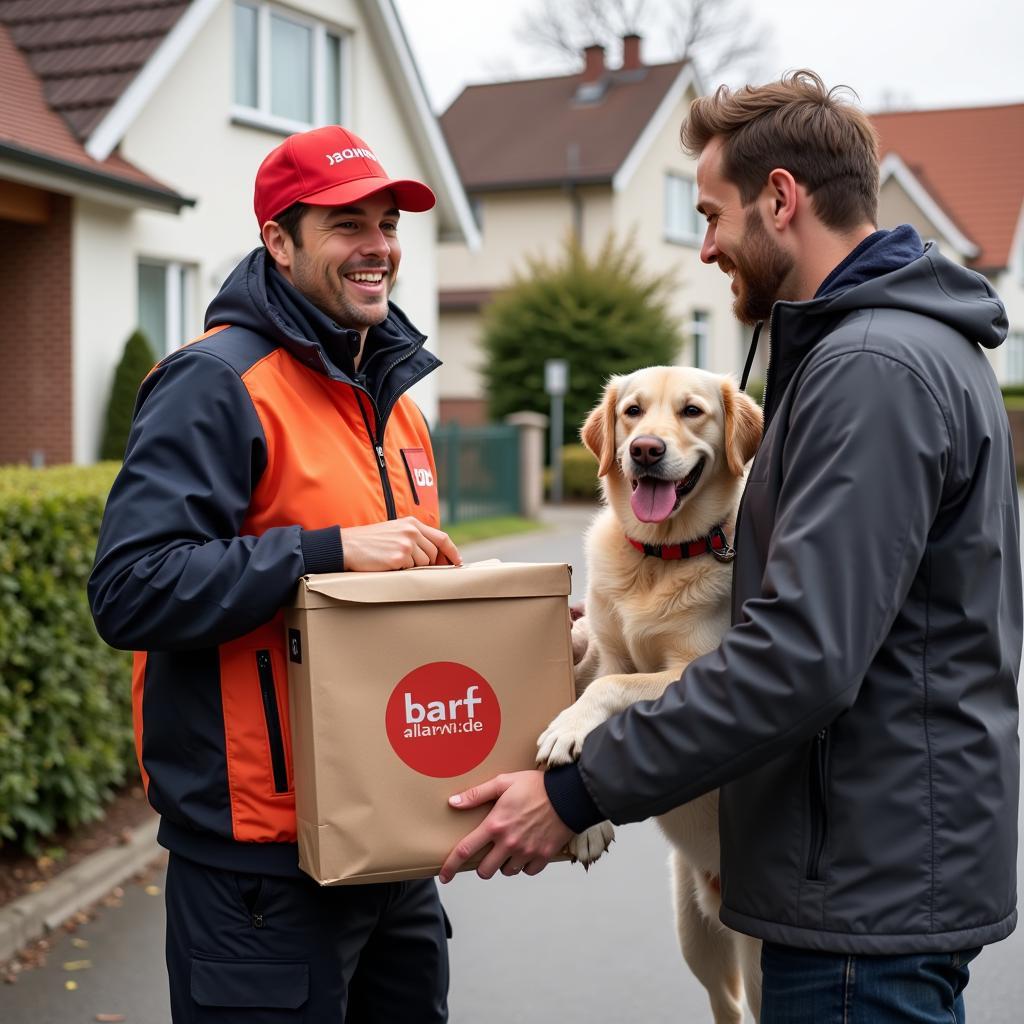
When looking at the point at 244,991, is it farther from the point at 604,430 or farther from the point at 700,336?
the point at 700,336

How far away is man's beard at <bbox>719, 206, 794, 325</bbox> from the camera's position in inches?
96.2

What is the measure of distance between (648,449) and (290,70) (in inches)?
634

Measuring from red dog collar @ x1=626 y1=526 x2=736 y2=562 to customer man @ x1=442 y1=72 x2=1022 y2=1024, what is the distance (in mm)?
874

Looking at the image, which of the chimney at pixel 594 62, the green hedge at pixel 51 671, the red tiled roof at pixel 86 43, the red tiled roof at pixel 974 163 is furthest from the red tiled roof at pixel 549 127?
the green hedge at pixel 51 671

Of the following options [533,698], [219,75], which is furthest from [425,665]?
[219,75]

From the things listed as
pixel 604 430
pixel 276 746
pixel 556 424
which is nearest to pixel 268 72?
pixel 556 424

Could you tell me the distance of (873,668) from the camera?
2180mm

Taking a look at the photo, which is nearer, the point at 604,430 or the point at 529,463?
the point at 604,430

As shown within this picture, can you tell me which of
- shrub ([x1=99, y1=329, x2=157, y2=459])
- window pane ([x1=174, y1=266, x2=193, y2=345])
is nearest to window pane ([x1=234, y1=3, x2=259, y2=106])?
window pane ([x1=174, y1=266, x2=193, y2=345])

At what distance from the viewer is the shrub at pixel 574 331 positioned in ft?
86.9

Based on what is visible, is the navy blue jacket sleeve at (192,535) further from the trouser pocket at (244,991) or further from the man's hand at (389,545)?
the trouser pocket at (244,991)

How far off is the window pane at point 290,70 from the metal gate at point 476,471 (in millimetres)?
5074

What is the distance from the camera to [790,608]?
208cm

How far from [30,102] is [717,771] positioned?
14211 millimetres
